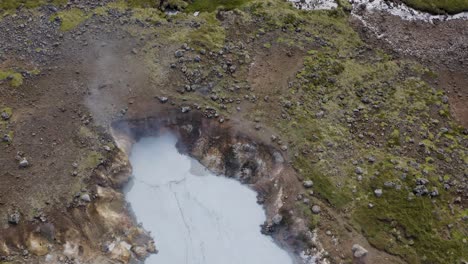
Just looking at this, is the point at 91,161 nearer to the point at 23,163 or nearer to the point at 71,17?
the point at 23,163

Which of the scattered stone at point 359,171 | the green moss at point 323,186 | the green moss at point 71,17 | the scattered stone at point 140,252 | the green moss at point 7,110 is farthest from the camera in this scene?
the green moss at point 71,17

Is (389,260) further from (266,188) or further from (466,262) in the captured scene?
(266,188)

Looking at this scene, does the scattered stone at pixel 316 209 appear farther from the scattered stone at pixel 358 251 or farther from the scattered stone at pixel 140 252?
the scattered stone at pixel 140 252

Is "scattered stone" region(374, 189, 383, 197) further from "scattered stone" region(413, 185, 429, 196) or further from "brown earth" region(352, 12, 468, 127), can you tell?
"brown earth" region(352, 12, 468, 127)

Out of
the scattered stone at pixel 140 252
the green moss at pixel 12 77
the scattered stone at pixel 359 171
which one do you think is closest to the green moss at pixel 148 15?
the green moss at pixel 12 77

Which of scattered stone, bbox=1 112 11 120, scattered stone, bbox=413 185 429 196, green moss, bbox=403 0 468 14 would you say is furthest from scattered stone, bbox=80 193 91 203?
green moss, bbox=403 0 468 14

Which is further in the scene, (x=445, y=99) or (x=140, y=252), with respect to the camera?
(x=445, y=99)

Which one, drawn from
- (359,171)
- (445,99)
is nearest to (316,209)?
(359,171)
